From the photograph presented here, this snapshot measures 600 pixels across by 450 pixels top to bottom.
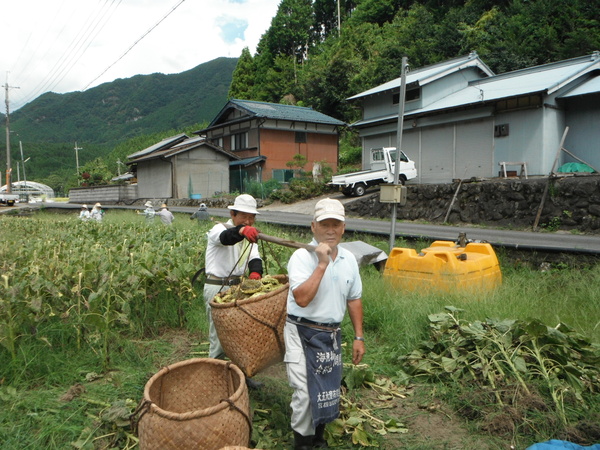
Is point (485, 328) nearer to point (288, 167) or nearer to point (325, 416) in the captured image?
point (325, 416)

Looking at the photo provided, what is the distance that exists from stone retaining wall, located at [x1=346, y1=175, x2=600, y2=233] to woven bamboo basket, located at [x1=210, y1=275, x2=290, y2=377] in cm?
1485

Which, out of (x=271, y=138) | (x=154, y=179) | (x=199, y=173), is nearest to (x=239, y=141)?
(x=271, y=138)

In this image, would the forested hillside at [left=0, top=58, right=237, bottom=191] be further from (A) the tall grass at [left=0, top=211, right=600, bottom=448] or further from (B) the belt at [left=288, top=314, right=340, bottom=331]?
(B) the belt at [left=288, top=314, right=340, bottom=331]

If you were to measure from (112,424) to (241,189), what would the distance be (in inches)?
1273

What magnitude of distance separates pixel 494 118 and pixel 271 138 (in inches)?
701

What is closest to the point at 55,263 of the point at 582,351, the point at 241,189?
the point at 582,351

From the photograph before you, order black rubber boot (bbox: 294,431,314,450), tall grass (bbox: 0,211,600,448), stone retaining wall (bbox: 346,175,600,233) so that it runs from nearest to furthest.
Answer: black rubber boot (bbox: 294,431,314,450), tall grass (bbox: 0,211,600,448), stone retaining wall (bbox: 346,175,600,233)

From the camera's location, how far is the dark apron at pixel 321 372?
304 cm

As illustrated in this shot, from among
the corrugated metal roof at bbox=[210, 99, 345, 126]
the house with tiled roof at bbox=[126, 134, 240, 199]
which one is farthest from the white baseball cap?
the corrugated metal roof at bbox=[210, 99, 345, 126]

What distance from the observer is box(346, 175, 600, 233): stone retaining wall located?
1518 cm

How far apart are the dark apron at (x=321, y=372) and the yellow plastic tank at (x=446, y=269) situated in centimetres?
364

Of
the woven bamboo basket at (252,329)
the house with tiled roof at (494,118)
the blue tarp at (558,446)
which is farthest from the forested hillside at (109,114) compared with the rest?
the blue tarp at (558,446)

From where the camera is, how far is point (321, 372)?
10.1 feet

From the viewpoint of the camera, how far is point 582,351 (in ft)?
13.4
